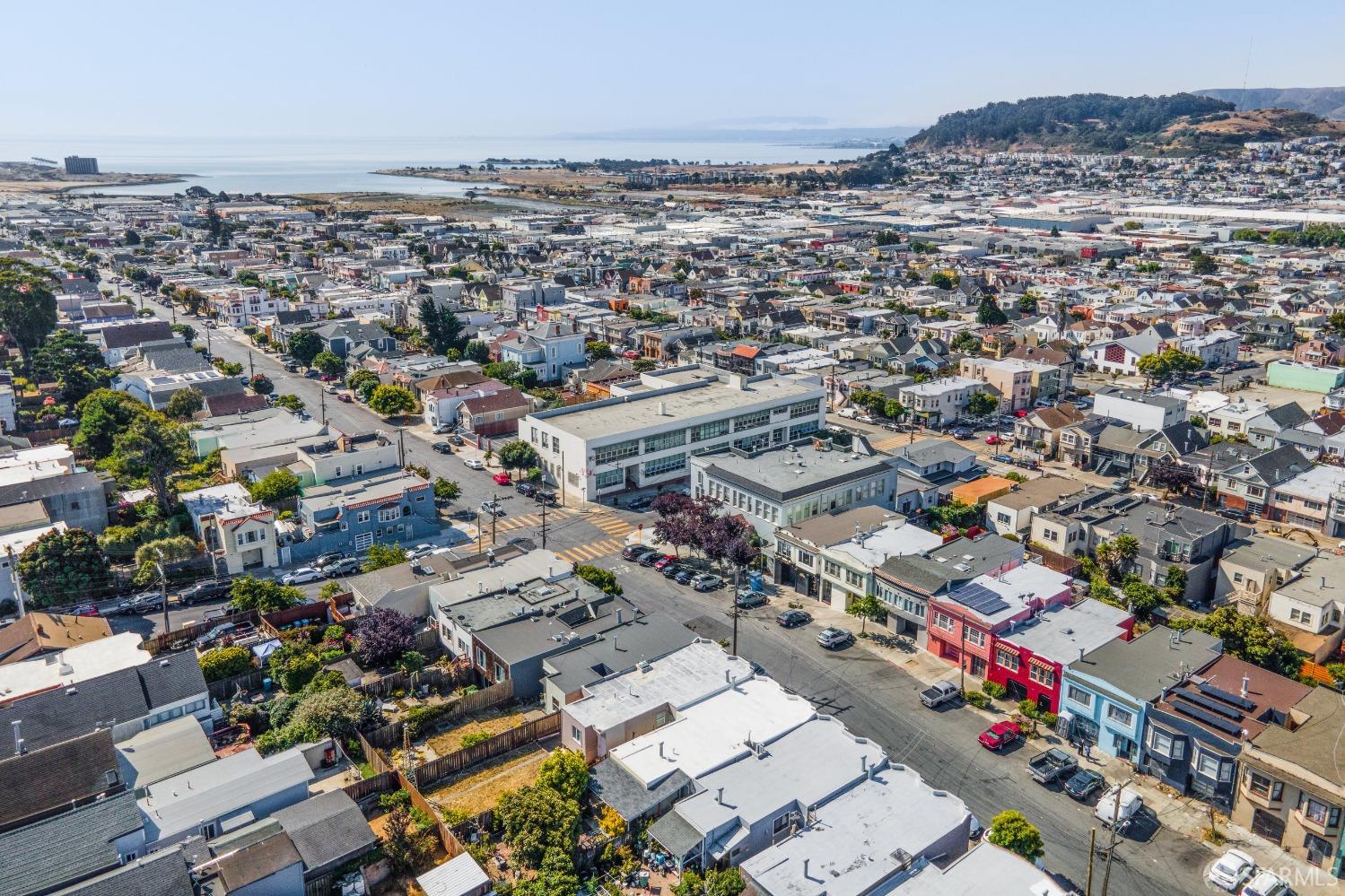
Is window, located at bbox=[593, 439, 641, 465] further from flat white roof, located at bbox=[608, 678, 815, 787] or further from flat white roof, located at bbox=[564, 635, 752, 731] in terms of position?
flat white roof, located at bbox=[608, 678, 815, 787]

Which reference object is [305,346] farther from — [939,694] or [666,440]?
[939,694]

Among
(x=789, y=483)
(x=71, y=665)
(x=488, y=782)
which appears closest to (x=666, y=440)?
(x=789, y=483)

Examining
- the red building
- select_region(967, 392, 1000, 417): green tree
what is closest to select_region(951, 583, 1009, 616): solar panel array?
the red building

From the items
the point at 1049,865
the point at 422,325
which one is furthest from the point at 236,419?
the point at 1049,865

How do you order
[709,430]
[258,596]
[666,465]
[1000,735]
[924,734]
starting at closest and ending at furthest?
[1000,735] → [924,734] → [258,596] → [666,465] → [709,430]

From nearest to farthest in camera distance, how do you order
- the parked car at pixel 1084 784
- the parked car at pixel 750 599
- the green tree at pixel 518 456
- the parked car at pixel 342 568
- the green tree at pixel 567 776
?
the green tree at pixel 567 776 < the parked car at pixel 1084 784 < the parked car at pixel 750 599 < the parked car at pixel 342 568 < the green tree at pixel 518 456

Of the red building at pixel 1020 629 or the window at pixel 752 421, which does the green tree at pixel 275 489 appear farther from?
the red building at pixel 1020 629

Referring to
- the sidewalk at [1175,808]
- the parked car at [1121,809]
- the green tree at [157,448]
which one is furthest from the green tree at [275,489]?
the parked car at [1121,809]
